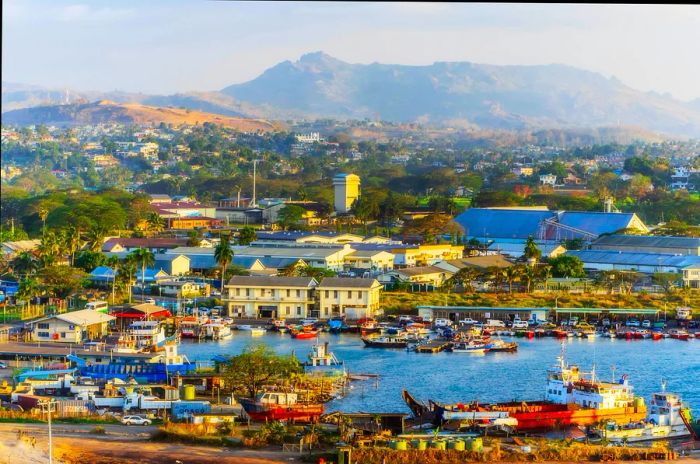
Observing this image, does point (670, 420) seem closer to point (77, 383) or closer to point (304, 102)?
point (77, 383)

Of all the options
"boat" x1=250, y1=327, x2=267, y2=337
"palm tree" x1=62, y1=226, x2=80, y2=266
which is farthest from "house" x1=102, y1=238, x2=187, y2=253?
"boat" x1=250, y1=327, x2=267, y2=337

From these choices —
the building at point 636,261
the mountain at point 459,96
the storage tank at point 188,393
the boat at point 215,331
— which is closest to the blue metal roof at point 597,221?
the building at point 636,261

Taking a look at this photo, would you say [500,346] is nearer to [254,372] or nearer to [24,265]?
[254,372]

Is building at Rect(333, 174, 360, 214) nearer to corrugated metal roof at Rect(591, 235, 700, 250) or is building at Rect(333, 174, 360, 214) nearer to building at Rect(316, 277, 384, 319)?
corrugated metal roof at Rect(591, 235, 700, 250)

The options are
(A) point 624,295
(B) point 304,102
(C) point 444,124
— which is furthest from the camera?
(B) point 304,102

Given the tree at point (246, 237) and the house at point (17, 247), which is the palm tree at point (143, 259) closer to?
the tree at point (246, 237)

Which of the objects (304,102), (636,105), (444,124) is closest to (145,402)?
(444,124)

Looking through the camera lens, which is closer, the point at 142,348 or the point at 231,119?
the point at 142,348
